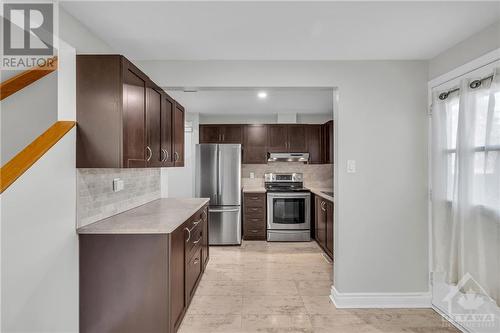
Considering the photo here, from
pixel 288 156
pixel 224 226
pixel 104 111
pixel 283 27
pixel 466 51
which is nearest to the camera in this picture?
pixel 104 111

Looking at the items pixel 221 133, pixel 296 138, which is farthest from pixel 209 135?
pixel 296 138

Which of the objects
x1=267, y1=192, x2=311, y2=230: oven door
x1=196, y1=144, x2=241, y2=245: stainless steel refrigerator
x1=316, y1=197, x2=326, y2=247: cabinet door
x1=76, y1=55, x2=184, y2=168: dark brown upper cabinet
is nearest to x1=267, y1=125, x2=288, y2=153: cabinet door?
x1=196, y1=144, x2=241, y2=245: stainless steel refrigerator

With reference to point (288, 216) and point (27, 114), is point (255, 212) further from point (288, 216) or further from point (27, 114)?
point (27, 114)

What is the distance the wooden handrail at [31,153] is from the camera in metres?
1.24

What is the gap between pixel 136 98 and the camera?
202cm

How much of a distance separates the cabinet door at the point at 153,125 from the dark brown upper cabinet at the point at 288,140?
310cm

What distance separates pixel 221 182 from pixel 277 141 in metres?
1.43

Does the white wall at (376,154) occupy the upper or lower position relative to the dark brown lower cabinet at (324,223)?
upper

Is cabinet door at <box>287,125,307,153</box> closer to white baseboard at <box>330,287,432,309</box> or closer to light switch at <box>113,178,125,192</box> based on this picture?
white baseboard at <box>330,287,432,309</box>

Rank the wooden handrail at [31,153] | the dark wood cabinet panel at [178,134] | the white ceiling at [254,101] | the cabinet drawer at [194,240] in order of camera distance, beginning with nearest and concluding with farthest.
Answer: the wooden handrail at [31,153]
the cabinet drawer at [194,240]
the dark wood cabinet panel at [178,134]
the white ceiling at [254,101]

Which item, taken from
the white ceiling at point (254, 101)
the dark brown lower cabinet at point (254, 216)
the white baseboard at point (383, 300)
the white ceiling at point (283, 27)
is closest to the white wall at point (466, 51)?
the white ceiling at point (283, 27)

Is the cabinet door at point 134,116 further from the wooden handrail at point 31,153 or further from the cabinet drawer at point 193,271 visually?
the cabinet drawer at point 193,271

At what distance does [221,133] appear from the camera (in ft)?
17.6

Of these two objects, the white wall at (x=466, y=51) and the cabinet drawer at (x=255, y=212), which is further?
the cabinet drawer at (x=255, y=212)
